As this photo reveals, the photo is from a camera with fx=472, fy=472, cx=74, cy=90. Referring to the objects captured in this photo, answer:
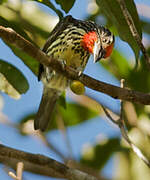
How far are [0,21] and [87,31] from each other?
971 millimetres

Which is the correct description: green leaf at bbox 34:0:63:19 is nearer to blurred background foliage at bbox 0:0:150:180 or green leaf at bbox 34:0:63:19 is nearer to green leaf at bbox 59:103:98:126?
blurred background foliage at bbox 0:0:150:180

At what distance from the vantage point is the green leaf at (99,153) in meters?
3.94

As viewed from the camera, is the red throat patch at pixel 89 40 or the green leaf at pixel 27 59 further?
the red throat patch at pixel 89 40

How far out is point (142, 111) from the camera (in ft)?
13.2

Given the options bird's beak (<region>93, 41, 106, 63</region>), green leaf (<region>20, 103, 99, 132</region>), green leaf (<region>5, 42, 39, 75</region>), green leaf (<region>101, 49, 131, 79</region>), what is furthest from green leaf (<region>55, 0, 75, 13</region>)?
green leaf (<region>20, 103, 99, 132</region>)

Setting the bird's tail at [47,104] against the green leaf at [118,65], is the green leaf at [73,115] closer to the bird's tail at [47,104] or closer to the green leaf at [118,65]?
the bird's tail at [47,104]

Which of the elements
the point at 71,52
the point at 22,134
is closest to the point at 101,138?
the point at 22,134

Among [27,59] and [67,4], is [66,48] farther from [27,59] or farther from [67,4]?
[67,4]

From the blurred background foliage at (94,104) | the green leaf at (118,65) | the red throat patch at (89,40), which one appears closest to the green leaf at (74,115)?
the blurred background foliage at (94,104)

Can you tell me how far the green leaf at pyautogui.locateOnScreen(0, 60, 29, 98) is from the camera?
319 centimetres

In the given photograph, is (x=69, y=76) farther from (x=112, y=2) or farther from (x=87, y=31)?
(x=87, y=31)

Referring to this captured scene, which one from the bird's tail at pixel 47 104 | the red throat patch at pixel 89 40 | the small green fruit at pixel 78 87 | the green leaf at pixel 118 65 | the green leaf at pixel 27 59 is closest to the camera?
the small green fruit at pixel 78 87

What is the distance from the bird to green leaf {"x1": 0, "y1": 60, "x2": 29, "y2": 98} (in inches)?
11.4

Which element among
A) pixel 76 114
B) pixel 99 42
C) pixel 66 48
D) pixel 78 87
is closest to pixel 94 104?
pixel 76 114
